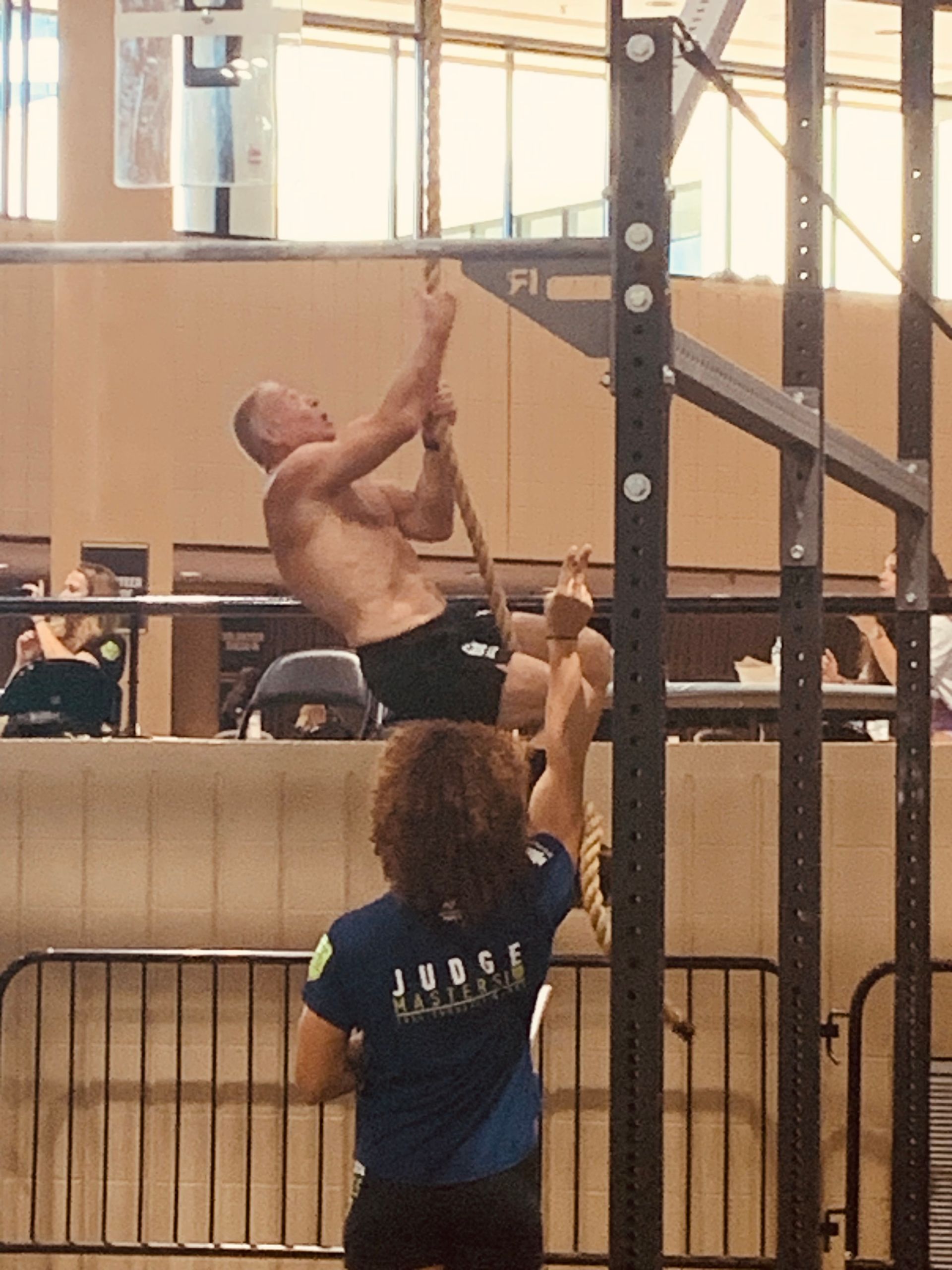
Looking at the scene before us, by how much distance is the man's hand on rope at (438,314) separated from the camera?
3750 millimetres

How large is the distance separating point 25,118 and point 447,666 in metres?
8.41

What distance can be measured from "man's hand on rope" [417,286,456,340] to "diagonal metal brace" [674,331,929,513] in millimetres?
949

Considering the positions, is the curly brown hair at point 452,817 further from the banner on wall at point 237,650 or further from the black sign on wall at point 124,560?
the banner on wall at point 237,650

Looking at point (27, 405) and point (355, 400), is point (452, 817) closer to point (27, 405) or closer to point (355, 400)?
point (355, 400)

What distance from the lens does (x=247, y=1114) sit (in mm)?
4719

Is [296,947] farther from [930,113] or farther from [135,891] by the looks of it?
[930,113]

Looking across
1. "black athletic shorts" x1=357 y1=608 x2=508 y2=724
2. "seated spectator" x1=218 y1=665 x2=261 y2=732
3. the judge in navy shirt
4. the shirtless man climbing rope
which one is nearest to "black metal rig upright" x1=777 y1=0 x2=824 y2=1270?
the judge in navy shirt

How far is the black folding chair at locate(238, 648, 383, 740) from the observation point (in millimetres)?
5805

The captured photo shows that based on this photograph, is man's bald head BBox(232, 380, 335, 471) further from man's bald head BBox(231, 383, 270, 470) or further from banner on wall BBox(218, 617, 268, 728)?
banner on wall BBox(218, 617, 268, 728)

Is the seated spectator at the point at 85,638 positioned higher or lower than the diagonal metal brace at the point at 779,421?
lower

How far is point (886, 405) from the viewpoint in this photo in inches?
482

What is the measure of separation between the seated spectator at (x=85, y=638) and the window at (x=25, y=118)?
5446 millimetres

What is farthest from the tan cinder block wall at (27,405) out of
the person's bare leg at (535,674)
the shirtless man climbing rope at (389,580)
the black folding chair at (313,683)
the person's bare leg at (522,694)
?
the person's bare leg at (522,694)

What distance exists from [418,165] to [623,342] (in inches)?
41.9
